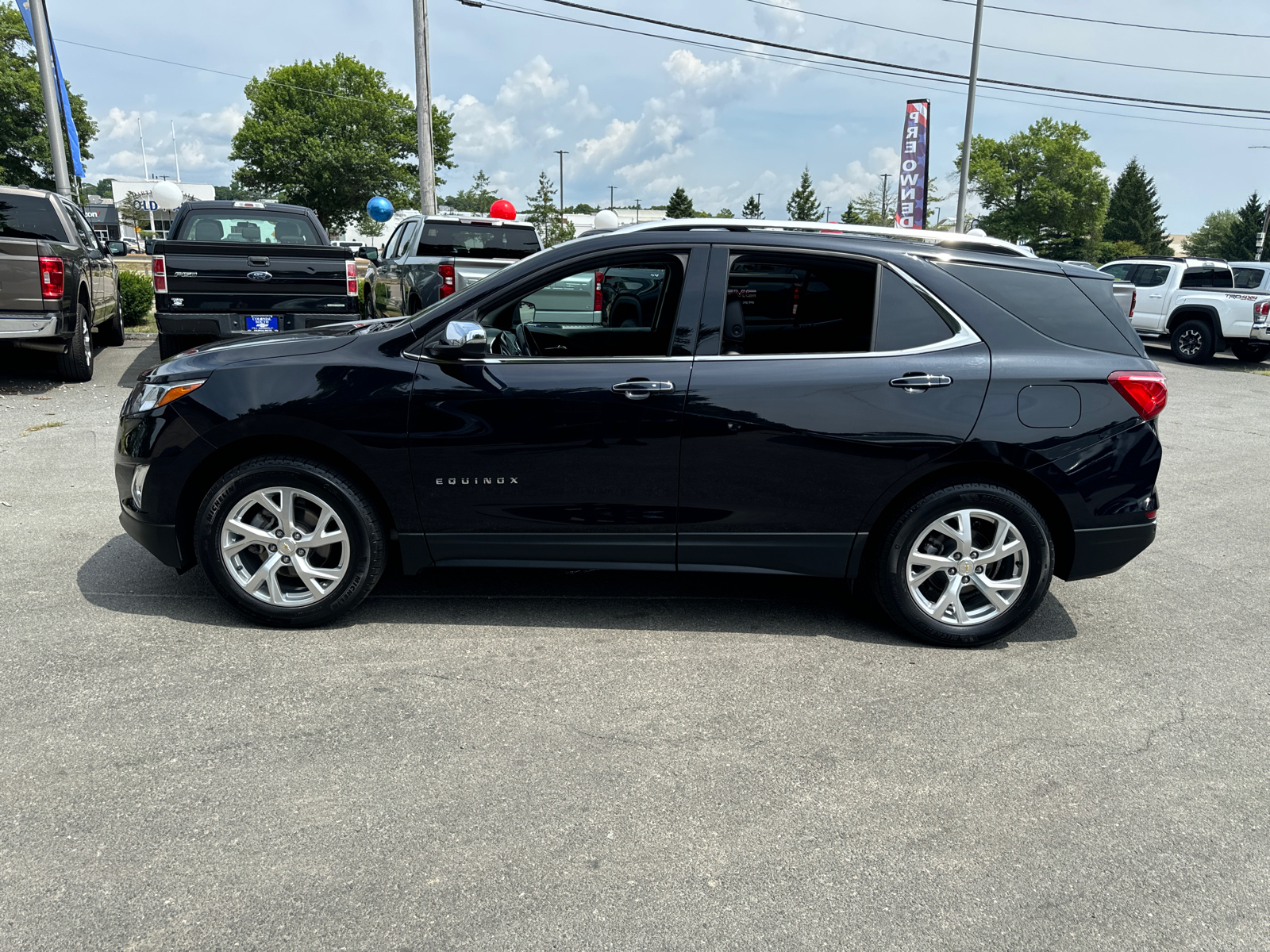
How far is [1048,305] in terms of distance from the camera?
4.18m

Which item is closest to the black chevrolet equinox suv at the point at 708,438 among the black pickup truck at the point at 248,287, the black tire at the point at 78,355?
the black pickup truck at the point at 248,287

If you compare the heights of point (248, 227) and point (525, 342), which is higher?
point (248, 227)

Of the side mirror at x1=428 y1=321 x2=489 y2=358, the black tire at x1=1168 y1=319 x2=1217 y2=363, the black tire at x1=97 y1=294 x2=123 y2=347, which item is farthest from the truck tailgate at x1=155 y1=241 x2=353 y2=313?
the black tire at x1=1168 y1=319 x2=1217 y2=363

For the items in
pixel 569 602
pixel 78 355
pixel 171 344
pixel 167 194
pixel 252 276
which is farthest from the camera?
pixel 167 194

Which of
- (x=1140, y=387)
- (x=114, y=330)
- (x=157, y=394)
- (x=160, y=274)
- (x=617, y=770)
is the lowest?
(x=617, y=770)

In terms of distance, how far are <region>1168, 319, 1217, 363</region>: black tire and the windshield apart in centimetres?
1584

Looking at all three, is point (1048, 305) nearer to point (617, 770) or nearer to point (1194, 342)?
point (617, 770)

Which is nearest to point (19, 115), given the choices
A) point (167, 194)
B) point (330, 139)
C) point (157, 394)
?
point (330, 139)

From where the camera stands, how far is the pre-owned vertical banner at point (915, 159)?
2748cm

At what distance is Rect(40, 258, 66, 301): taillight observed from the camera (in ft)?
30.3

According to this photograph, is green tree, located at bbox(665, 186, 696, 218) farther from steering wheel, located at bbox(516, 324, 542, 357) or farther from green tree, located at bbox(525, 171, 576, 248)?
steering wheel, located at bbox(516, 324, 542, 357)

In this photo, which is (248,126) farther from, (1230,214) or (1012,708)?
(1230,214)

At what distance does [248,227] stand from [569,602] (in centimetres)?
981

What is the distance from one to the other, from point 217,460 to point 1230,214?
117115 millimetres
